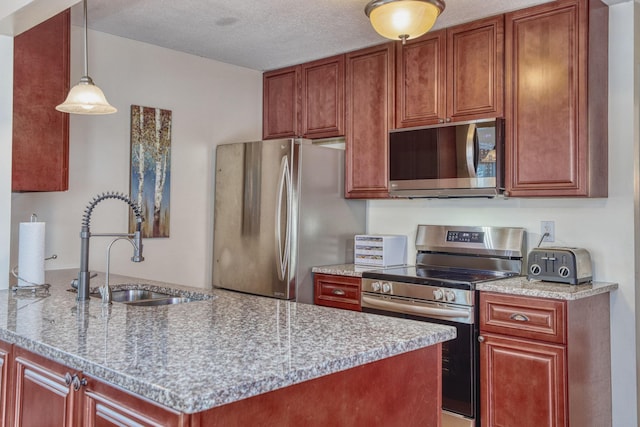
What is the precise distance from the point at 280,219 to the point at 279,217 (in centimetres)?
2

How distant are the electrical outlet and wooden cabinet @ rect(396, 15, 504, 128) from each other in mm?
689

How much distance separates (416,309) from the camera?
9.71 ft

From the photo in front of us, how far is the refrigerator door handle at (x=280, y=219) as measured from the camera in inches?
136

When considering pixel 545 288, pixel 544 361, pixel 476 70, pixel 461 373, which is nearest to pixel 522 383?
pixel 544 361

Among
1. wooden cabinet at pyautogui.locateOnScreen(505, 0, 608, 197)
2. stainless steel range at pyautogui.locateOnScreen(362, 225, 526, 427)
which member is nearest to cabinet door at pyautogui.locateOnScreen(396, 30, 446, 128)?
wooden cabinet at pyautogui.locateOnScreen(505, 0, 608, 197)

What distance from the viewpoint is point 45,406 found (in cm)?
154

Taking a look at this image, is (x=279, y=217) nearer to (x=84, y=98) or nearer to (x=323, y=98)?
(x=323, y=98)

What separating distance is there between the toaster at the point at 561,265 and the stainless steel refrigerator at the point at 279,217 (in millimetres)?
1369

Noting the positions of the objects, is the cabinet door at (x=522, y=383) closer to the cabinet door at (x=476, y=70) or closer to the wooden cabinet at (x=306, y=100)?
the cabinet door at (x=476, y=70)

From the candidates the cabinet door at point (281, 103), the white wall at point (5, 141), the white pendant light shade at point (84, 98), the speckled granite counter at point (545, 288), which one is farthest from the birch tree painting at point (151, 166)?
the speckled granite counter at point (545, 288)

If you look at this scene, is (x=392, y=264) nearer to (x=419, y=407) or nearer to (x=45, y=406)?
(x=419, y=407)

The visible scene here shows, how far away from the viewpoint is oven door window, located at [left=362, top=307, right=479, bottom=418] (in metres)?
2.73

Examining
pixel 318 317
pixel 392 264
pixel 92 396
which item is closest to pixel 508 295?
pixel 392 264

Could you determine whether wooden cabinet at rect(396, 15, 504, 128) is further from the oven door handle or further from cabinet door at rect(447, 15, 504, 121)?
the oven door handle
